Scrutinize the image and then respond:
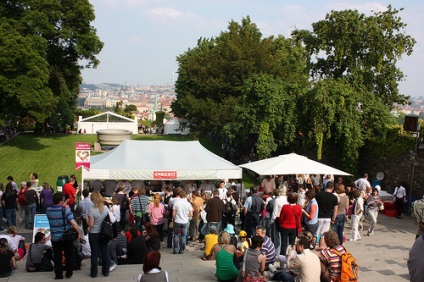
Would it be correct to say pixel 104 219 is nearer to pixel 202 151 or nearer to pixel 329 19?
pixel 202 151

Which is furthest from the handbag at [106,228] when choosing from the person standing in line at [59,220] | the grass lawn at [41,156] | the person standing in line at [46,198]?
the grass lawn at [41,156]

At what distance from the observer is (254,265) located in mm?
7652

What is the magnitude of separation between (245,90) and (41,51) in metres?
14.9

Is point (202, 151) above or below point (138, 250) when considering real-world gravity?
above

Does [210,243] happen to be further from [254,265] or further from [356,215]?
[356,215]

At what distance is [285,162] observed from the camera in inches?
626

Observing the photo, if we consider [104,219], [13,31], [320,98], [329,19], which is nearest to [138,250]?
[104,219]

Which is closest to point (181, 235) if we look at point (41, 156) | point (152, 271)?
point (152, 271)

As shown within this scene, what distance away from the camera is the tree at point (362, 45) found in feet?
82.2

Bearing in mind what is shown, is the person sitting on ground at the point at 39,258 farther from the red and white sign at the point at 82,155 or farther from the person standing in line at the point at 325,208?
the person standing in line at the point at 325,208

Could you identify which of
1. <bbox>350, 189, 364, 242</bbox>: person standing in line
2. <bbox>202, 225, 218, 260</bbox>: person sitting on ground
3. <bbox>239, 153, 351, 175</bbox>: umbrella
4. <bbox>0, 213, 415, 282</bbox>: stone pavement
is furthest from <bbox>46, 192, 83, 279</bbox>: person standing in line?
<bbox>239, 153, 351, 175</bbox>: umbrella

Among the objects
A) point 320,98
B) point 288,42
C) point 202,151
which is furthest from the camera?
point 288,42

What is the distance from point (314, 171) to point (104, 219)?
8.98 metres

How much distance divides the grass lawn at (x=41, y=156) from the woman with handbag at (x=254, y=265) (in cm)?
1674
